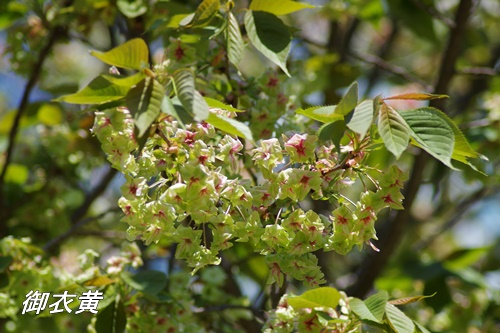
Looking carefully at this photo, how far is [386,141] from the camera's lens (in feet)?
4.18

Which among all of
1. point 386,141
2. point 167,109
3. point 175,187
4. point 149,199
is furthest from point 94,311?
point 386,141

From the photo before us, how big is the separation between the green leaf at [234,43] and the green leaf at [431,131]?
49 centimetres

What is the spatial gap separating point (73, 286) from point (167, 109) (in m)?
0.87

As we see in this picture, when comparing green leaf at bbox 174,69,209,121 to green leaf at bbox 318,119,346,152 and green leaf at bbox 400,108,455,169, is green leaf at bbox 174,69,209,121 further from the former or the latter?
green leaf at bbox 400,108,455,169

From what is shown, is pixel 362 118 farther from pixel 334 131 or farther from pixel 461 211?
pixel 461 211

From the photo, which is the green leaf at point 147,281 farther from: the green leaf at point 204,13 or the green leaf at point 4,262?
the green leaf at point 204,13

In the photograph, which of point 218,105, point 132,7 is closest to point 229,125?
point 218,105

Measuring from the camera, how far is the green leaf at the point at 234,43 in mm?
1710

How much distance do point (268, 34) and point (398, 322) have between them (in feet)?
2.50

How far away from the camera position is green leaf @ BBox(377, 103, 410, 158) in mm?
1270

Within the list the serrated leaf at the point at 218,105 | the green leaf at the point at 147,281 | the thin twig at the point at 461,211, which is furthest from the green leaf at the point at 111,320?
the thin twig at the point at 461,211

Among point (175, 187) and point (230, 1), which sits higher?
point (230, 1)

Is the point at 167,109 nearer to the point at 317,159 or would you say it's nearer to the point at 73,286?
the point at 317,159

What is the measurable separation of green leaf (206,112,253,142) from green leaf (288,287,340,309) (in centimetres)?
39
